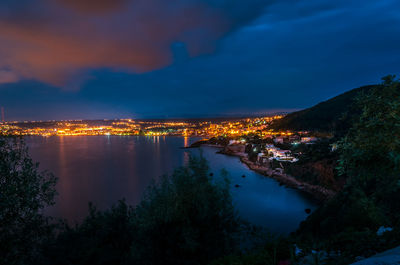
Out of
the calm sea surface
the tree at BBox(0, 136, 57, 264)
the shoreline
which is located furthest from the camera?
the shoreline

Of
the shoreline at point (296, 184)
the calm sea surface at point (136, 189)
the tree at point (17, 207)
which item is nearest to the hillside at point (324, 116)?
the shoreline at point (296, 184)

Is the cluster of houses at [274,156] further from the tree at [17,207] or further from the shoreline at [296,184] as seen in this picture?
the tree at [17,207]

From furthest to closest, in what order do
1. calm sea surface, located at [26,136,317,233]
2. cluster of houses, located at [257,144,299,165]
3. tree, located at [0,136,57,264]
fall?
cluster of houses, located at [257,144,299,165]
calm sea surface, located at [26,136,317,233]
tree, located at [0,136,57,264]

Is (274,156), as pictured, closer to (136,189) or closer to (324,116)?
(136,189)

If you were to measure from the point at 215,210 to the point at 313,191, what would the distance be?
23.9m

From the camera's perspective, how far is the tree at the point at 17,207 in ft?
13.8

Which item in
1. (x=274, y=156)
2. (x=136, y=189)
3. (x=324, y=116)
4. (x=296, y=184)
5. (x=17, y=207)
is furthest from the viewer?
(x=324, y=116)

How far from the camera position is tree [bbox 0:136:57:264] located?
13.8 ft

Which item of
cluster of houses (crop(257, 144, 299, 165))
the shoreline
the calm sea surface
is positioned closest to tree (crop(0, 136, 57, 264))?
the calm sea surface

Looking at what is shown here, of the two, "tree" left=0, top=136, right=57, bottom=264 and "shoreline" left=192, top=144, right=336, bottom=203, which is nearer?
"tree" left=0, top=136, right=57, bottom=264

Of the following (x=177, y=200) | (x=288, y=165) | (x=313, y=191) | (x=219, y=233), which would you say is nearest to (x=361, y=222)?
(x=219, y=233)

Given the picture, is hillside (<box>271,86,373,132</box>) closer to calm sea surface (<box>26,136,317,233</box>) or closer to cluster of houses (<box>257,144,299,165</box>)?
cluster of houses (<box>257,144,299,165</box>)

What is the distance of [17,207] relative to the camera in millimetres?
4457

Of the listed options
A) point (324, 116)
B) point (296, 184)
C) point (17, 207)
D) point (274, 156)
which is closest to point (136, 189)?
point (296, 184)
